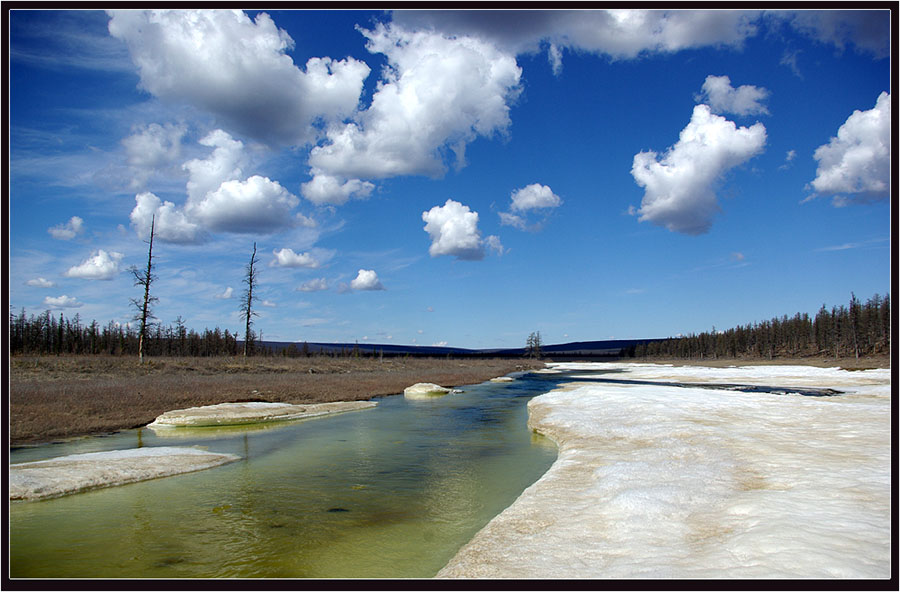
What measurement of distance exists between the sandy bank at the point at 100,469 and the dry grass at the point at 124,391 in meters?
2.84

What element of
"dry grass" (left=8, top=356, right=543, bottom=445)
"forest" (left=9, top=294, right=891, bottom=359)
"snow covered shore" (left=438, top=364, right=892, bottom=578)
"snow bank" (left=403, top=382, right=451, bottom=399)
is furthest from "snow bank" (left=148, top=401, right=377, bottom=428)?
"forest" (left=9, top=294, right=891, bottom=359)

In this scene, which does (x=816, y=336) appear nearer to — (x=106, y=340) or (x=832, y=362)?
(x=832, y=362)

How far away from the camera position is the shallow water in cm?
970

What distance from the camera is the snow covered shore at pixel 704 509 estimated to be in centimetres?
723

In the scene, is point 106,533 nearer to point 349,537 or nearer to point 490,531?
point 349,537

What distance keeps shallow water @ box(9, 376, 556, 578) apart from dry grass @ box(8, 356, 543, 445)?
386cm

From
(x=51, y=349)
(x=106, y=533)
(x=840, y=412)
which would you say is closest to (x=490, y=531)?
(x=106, y=533)

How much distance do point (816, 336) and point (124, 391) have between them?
170 m

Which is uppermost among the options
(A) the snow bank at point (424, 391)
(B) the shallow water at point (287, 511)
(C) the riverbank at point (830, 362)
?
(B) the shallow water at point (287, 511)

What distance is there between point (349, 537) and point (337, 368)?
6877cm

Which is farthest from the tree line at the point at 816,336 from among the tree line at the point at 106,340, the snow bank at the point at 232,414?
the tree line at the point at 106,340

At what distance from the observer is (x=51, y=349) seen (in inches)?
3957

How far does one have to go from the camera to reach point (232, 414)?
98.5ft

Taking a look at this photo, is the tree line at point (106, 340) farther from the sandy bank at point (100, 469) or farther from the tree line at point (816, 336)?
the tree line at point (816, 336)
